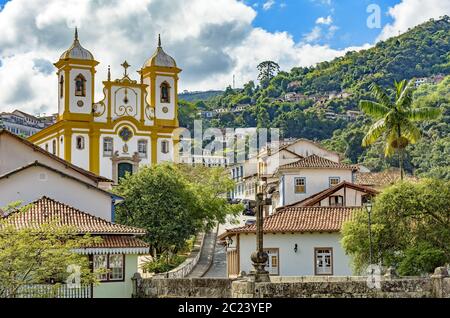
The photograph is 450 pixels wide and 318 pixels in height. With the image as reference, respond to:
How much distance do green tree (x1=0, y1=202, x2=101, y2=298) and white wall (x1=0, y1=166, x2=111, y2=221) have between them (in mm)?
8885

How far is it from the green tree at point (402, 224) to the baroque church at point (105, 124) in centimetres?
5047

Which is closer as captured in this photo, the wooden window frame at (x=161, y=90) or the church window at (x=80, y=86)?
the church window at (x=80, y=86)

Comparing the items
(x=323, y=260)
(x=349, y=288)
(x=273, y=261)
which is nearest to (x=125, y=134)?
(x=273, y=261)

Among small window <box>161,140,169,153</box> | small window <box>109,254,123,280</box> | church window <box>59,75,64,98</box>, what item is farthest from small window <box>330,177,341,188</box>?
church window <box>59,75,64,98</box>

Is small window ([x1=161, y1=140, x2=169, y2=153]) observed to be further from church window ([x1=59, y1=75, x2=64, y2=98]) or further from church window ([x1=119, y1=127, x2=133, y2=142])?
church window ([x1=59, y1=75, x2=64, y2=98])

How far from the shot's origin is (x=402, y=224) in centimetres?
4075

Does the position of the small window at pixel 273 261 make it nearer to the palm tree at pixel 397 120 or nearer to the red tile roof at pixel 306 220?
the red tile roof at pixel 306 220

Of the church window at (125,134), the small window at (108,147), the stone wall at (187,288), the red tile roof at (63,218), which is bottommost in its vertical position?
the stone wall at (187,288)

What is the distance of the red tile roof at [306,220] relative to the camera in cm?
4753

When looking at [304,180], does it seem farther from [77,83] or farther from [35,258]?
[77,83]

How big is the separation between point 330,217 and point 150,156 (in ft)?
149

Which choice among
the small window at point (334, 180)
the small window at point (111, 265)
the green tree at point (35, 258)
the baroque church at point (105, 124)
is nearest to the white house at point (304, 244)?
the small window at point (111, 265)

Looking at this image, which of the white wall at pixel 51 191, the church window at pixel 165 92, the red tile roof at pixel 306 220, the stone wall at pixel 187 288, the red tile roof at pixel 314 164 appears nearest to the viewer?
the stone wall at pixel 187 288

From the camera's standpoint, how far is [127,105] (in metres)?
93.2
